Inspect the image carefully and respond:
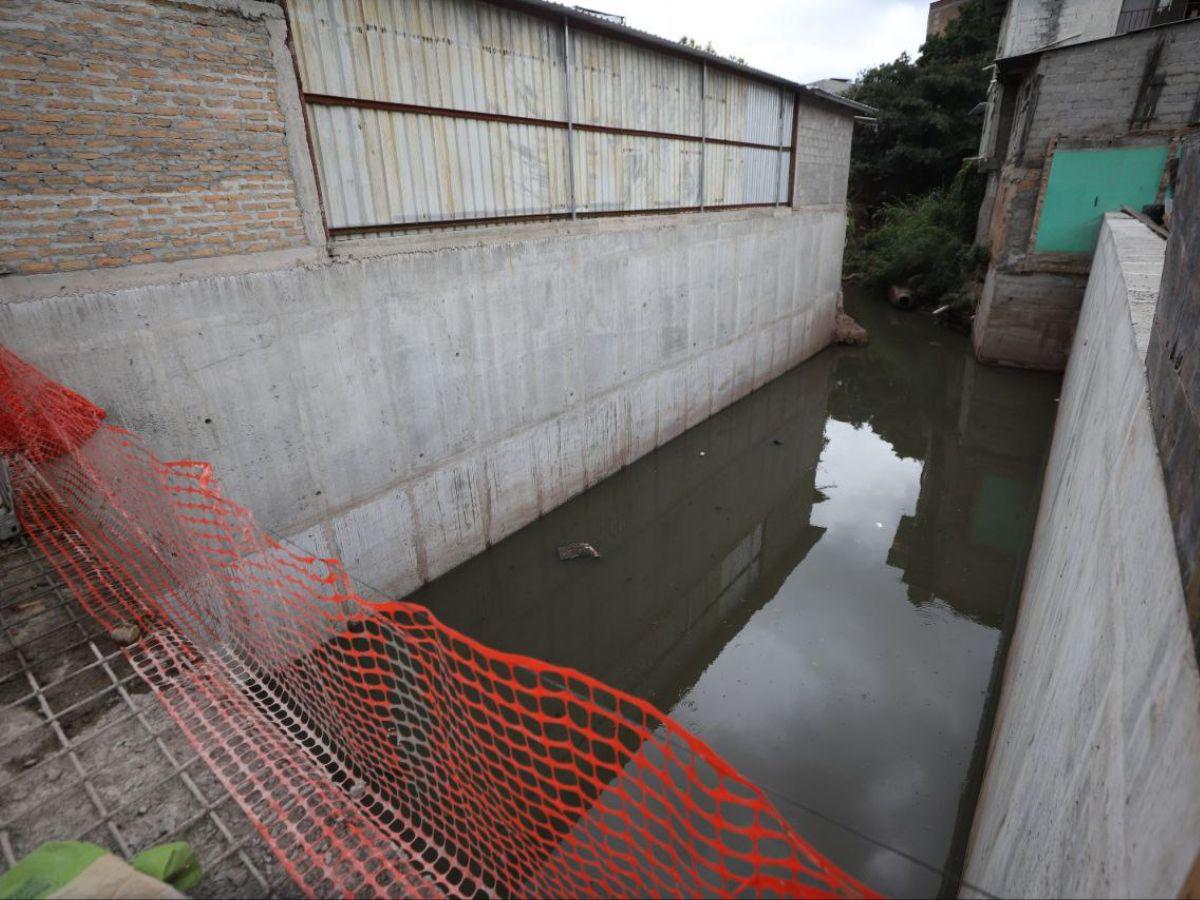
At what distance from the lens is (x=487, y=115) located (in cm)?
593

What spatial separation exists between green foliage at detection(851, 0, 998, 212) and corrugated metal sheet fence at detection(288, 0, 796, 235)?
19.8 metres

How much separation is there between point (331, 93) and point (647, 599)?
5.35 m

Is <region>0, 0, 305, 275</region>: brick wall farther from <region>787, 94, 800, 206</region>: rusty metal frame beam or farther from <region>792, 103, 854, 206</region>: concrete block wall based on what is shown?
<region>792, 103, 854, 206</region>: concrete block wall

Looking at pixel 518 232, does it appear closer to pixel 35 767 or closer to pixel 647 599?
pixel 647 599

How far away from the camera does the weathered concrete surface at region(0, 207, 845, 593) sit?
4.13 metres

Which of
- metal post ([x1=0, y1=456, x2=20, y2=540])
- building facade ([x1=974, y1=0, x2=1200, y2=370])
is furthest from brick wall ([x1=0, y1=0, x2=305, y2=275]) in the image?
building facade ([x1=974, y1=0, x2=1200, y2=370])

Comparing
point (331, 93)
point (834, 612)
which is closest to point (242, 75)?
point (331, 93)

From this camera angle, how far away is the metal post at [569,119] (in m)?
6.47

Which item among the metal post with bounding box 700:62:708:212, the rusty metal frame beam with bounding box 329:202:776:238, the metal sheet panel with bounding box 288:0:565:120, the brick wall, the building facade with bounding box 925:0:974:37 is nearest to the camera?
the brick wall

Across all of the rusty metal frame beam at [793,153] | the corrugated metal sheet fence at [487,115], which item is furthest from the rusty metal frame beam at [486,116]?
the rusty metal frame beam at [793,153]

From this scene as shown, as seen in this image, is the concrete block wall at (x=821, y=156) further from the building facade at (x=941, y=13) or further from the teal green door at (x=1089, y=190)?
the building facade at (x=941, y=13)

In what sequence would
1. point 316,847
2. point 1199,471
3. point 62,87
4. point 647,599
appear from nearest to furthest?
point 1199,471, point 316,847, point 62,87, point 647,599

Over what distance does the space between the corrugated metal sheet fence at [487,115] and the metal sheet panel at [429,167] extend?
1cm

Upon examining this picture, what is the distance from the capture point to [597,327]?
7727mm
